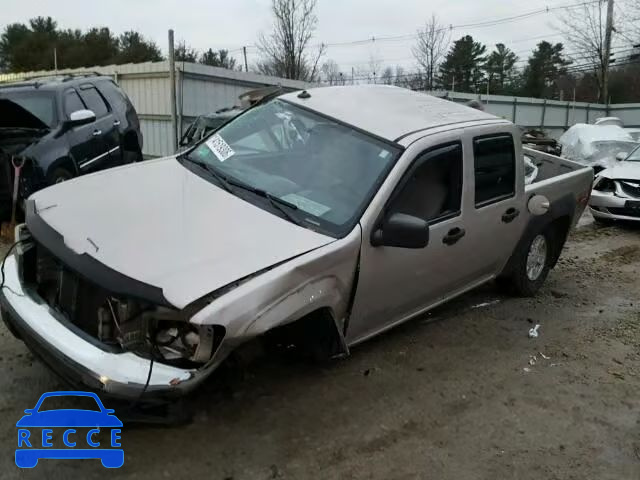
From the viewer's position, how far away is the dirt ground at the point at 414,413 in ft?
9.95

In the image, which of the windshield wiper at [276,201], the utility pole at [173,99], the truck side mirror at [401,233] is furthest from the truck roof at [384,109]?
the utility pole at [173,99]

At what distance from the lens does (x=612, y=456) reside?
331cm

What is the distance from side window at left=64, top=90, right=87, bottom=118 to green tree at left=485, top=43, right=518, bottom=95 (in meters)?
45.1

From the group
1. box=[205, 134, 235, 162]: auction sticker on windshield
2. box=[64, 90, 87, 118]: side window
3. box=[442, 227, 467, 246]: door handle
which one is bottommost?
box=[442, 227, 467, 246]: door handle

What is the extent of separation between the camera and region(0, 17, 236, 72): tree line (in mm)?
38625

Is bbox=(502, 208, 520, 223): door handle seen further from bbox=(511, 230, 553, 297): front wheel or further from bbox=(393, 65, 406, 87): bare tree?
bbox=(393, 65, 406, 87): bare tree

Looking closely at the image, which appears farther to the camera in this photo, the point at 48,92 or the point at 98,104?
the point at 98,104

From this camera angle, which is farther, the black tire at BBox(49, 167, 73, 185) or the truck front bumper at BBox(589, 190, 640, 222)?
the truck front bumper at BBox(589, 190, 640, 222)

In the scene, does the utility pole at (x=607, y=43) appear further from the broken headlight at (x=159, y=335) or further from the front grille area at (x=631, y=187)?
the broken headlight at (x=159, y=335)

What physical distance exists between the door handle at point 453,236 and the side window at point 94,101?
571cm

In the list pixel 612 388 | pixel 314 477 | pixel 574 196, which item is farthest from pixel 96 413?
pixel 574 196

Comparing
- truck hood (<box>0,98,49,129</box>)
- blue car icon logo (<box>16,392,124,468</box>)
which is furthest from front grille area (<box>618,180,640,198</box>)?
blue car icon logo (<box>16,392,124,468</box>)

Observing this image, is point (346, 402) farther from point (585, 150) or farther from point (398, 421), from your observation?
point (585, 150)

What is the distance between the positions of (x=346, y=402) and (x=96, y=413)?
143 centimetres
